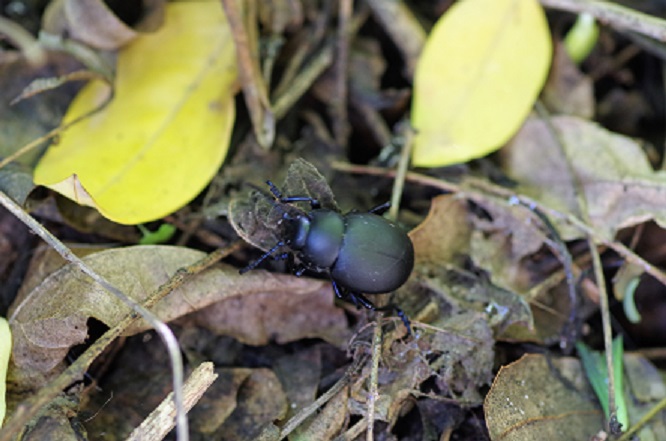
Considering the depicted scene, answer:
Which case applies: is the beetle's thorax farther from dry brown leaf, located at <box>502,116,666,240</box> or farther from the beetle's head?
dry brown leaf, located at <box>502,116,666,240</box>

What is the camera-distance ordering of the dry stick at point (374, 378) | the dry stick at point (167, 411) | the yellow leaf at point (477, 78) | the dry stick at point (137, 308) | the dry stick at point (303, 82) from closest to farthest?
the dry stick at point (137, 308) < the dry stick at point (167, 411) < the dry stick at point (374, 378) < the yellow leaf at point (477, 78) < the dry stick at point (303, 82)

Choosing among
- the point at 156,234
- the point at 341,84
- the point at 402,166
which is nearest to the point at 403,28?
the point at 341,84

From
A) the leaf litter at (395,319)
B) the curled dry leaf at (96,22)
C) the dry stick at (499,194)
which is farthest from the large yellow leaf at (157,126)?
the dry stick at (499,194)

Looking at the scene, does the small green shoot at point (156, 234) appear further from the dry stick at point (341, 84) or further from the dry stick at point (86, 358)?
the dry stick at point (341, 84)

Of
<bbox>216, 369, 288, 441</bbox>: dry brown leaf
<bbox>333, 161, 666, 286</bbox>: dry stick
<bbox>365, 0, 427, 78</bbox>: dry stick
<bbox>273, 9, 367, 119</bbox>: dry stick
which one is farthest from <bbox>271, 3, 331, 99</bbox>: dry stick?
<bbox>216, 369, 288, 441</bbox>: dry brown leaf

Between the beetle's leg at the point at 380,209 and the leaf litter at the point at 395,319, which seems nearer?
the leaf litter at the point at 395,319

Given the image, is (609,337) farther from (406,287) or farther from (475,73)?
(475,73)

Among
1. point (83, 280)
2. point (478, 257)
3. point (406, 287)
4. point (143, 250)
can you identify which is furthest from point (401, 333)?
point (83, 280)
